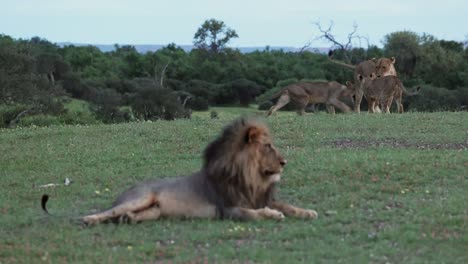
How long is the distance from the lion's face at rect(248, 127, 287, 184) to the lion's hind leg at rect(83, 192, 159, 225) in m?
1.16

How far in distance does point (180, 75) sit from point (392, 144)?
163ft

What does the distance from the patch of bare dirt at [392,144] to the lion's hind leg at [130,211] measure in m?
6.22

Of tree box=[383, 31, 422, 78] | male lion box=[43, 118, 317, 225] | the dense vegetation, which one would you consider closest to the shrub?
the dense vegetation

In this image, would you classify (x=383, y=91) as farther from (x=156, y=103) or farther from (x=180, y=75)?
(x=180, y=75)

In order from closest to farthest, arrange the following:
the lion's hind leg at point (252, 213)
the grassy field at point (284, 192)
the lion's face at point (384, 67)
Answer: the grassy field at point (284, 192) < the lion's hind leg at point (252, 213) < the lion's face at point (384, 67)

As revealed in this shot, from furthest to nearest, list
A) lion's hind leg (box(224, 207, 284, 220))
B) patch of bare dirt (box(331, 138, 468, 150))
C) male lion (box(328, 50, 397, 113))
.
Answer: male lion (box(328, 50, 397, 113)) < patch of bare dirt (box(331, 138, 468, 150)) < lion's hind leg (box(224, 207, 284, 220))

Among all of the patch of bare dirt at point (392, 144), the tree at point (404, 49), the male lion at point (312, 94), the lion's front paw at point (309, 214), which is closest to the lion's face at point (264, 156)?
the lion's front paw at point (309, 214)

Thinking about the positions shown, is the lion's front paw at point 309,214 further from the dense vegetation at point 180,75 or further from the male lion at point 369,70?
the dense vegetation at point 180,75

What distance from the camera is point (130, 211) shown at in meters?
8.41

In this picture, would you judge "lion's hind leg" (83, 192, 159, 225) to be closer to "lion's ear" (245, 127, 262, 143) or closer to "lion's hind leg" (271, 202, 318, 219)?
"lion's ear" (245, 127, 262, 143)

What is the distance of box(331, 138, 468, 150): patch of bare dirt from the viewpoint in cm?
1394

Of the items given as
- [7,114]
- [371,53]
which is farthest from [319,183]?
[371,53]

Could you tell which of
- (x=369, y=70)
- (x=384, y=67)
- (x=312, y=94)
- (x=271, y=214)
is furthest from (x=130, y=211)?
(x=384, y=67)

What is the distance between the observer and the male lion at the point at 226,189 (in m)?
8.29
